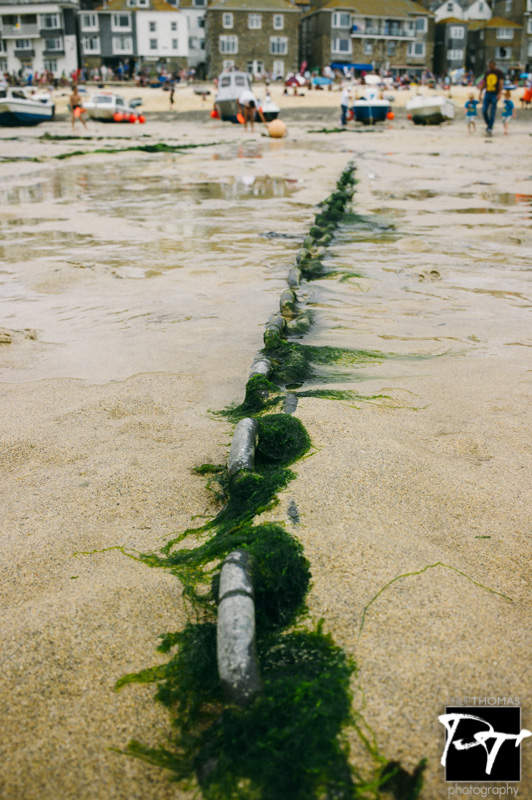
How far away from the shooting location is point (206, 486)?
2637 mm

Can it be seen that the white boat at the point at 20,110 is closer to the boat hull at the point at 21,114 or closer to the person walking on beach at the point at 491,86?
the boat hull at the point at 21,114

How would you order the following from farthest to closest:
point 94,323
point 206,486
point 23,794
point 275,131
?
point 275,131 → point 94,323 → point 206,486 → point 23,794

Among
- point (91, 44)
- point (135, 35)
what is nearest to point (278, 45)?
point (135, 35)

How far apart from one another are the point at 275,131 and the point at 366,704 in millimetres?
24133

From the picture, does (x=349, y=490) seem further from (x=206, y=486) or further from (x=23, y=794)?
(x=23, y=794)

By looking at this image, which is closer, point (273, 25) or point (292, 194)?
point (292, 194)

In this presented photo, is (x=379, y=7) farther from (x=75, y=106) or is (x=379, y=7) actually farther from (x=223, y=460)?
(x=223, y=460)


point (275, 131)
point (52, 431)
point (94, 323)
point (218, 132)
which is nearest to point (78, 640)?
point (52, 431)

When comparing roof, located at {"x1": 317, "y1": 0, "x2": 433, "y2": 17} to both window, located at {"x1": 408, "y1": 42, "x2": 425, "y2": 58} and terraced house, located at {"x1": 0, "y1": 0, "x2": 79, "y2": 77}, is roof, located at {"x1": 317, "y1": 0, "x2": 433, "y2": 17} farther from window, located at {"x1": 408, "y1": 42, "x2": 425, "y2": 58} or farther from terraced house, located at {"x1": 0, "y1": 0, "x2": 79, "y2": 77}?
terraced house, located at {"x1": 0, "y1": 0, "x2": 79, "y2": 77}

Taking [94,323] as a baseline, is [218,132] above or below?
above

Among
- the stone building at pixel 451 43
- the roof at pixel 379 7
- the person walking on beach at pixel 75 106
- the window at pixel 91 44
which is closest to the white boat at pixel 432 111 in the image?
the person walking on beach at pixel 75 106

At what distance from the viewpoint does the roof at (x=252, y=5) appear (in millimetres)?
59844

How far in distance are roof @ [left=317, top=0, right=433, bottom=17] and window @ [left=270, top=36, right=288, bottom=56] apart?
597 cm

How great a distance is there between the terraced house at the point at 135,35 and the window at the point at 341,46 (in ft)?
47.9
